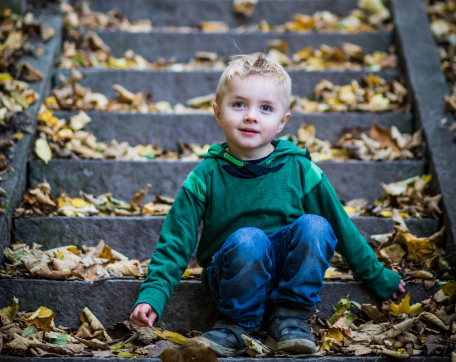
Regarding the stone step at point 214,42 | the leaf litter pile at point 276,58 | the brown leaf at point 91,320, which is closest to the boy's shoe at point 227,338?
the brown leaf at point 91,320

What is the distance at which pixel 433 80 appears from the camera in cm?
342

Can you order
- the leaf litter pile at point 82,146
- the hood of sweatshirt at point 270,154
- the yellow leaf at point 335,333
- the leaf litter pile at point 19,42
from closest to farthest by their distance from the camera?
1. the yellow leaf at point 335,333
2. the hood of sweatshirt at point 270,154
3. the leaf litter pile at point 82,146
4. the leaf litter pile at point 19,42

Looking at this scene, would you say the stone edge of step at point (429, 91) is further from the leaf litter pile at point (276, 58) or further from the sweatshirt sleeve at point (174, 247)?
the sweatshirt sleeve at point (174, 247)

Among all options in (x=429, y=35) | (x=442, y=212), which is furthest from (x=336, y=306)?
(x=429, y=35)

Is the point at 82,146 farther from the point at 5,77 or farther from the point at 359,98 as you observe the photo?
the point at 359,98

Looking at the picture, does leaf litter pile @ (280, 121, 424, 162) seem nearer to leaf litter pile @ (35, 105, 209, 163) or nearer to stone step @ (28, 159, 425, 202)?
stone step @ (28, 159, 425, 202)

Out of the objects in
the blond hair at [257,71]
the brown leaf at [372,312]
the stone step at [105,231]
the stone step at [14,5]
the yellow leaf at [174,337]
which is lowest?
the yellow leaf at [174,337]

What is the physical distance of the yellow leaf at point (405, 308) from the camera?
7.53 ft

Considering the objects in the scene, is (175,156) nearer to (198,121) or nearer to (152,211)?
(198,121)

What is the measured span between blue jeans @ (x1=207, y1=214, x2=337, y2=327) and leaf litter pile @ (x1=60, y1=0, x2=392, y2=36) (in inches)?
97.7

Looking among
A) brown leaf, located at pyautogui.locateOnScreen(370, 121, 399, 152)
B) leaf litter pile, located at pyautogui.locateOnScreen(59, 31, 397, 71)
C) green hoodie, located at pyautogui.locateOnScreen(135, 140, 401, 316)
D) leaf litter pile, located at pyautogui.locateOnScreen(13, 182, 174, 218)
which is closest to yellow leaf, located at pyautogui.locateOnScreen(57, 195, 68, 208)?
leaf litter pile, located at pyautogui.locateOnScreen(13, 182, 174, 218)

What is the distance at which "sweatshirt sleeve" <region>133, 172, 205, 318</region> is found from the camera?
2.03 m

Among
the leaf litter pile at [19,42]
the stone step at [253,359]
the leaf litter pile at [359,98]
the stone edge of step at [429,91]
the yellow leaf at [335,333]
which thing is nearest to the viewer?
the stone step at [253,359]

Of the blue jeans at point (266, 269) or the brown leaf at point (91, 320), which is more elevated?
the blue jeans at point (266, 269)
